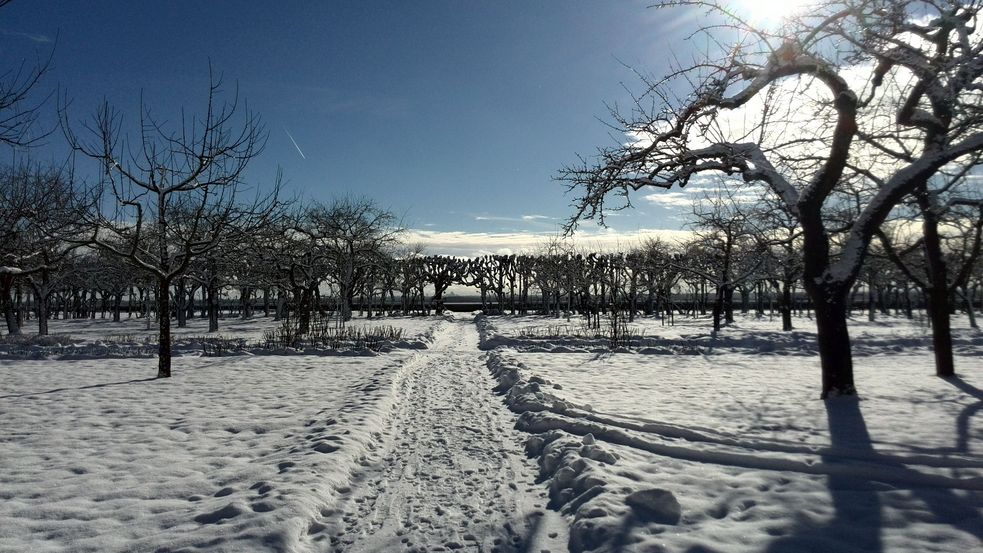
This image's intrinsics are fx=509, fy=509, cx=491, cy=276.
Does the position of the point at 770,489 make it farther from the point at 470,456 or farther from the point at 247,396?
the point at 247,396

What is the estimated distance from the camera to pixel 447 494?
482 cm

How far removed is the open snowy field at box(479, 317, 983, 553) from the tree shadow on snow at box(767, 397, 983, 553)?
1cm

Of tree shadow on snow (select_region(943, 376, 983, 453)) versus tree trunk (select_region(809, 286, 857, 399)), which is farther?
tree trunk (select_region(809, 286, 857, 399))

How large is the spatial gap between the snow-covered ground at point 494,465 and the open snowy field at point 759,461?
2 cm

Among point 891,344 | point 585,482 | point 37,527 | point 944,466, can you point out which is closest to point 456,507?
point 585,482

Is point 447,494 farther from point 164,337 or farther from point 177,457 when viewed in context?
point 164,337

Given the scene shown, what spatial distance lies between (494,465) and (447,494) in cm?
101

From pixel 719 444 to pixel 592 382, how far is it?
480 cm

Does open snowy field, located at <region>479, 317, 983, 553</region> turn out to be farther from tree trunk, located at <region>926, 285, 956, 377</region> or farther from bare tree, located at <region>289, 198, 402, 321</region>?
bare tree, located at <region>289, 198, 402, 321</region>

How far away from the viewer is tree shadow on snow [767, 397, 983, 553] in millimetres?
3541

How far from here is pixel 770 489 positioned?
4617 millimetres

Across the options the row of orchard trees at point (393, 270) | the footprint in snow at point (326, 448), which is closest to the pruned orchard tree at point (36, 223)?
the row of orchard trees at point (393, 270)

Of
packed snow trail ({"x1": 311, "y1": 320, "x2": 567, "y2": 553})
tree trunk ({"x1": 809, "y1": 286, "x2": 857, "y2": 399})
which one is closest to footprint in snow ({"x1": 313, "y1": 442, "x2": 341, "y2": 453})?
packed snow trail ({"x1": 311, "y1": 320, "x2": 567, "y2": 553})

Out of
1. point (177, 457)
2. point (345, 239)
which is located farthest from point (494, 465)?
point (345, 239)
